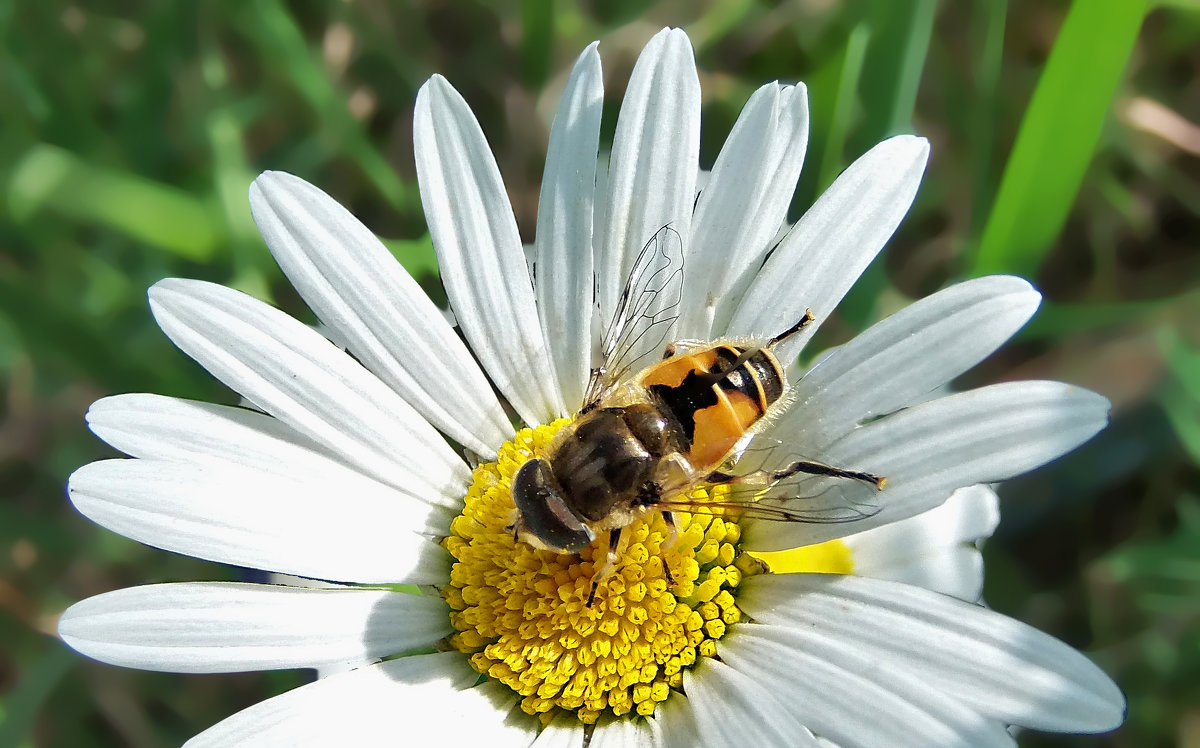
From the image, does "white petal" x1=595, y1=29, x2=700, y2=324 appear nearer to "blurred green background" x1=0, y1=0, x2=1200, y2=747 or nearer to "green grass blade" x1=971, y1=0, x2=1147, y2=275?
"blurred green background" x1=0, y1=0, x2=1200, y2=747

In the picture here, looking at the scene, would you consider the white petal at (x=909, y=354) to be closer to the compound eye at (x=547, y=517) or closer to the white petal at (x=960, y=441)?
the white petal at (x=960, y=441)

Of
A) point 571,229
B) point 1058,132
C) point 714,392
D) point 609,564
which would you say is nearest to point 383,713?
point 609,564

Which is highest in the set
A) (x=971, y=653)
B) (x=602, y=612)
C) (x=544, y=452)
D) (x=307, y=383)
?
(x=307, y=383)

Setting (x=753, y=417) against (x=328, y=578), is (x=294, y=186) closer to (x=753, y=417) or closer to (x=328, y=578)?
(x=328, y=578)

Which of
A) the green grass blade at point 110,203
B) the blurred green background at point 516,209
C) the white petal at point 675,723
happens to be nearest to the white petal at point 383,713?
the white petal at point 675,723

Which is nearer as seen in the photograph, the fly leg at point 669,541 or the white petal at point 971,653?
the white petal at point 971,653

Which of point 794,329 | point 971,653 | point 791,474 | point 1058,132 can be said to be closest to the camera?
point 971,653

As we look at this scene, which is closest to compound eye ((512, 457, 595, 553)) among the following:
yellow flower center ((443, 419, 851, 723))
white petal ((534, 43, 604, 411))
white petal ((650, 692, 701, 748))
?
yellow flower center ((443, 419, 851, 723))

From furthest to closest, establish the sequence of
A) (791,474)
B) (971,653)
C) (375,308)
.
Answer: (375,308)
(791,474)
(971,653)

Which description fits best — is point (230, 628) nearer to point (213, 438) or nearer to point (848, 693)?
point (213, 438)
